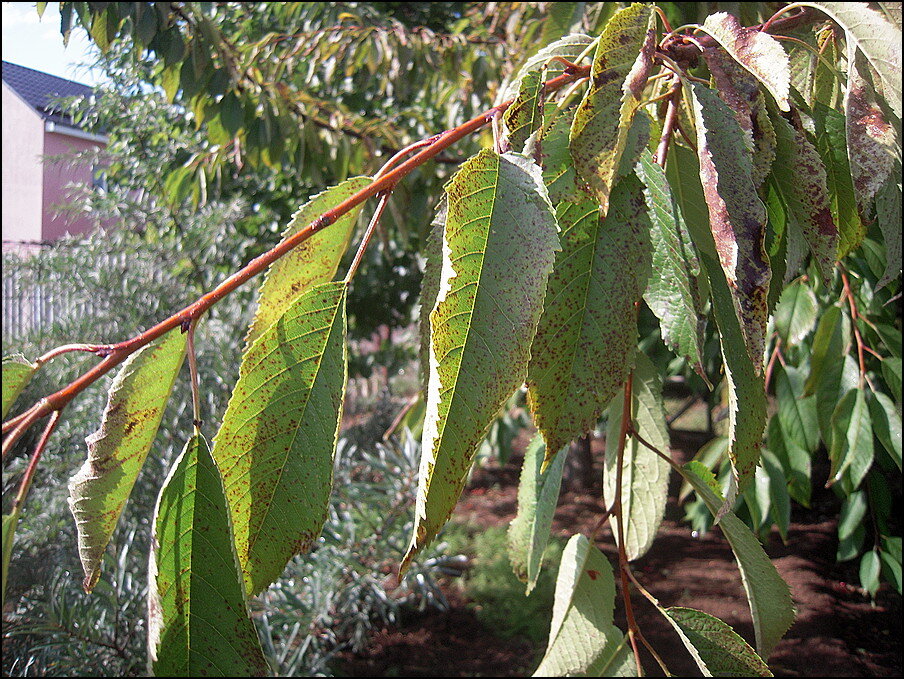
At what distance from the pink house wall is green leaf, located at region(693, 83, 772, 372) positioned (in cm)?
350

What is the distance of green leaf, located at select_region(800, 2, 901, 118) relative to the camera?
15.8 inches

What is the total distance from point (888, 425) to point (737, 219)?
118 centimetres

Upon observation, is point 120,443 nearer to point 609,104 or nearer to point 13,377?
point 13,377

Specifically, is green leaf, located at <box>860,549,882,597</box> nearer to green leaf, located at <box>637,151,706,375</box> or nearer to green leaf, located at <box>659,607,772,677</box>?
green leaf, located at <box>659,607,772,677</box>

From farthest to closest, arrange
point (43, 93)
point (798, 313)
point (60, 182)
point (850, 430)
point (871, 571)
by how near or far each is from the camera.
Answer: point (60, 182)
point (43, 93)
point (871, 571)
point (798, 313)
point (850, 430)

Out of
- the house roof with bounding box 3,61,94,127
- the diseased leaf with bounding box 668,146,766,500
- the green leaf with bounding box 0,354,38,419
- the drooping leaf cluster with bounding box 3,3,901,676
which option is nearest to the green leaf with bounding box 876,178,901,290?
the drooping leaf cluster with bounding box 3,3,901,676

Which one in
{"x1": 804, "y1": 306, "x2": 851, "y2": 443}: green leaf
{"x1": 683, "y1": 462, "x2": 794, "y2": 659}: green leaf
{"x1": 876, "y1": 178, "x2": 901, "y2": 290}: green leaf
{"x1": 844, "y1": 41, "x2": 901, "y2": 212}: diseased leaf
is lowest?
{"x1": 683, "y1": 462, "x2": 794, "y2": 659}: green leaf

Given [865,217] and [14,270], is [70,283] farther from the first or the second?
[865,217]

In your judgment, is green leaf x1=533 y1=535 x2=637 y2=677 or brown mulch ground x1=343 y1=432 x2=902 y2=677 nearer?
green leaf x1=533 y1=535 x2=637 y2=677

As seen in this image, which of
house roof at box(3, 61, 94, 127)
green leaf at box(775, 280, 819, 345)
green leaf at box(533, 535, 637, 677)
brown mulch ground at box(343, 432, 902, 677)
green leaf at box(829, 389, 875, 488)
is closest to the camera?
green leaf at box(533, 535, 637, 677)

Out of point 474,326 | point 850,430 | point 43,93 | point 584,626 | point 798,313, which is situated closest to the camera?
point 474,326

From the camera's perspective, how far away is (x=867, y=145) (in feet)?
1.27

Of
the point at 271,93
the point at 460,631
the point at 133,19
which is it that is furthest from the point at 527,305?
the point at 460,631

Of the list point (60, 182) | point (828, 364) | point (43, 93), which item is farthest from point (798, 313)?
point (60, 182)
